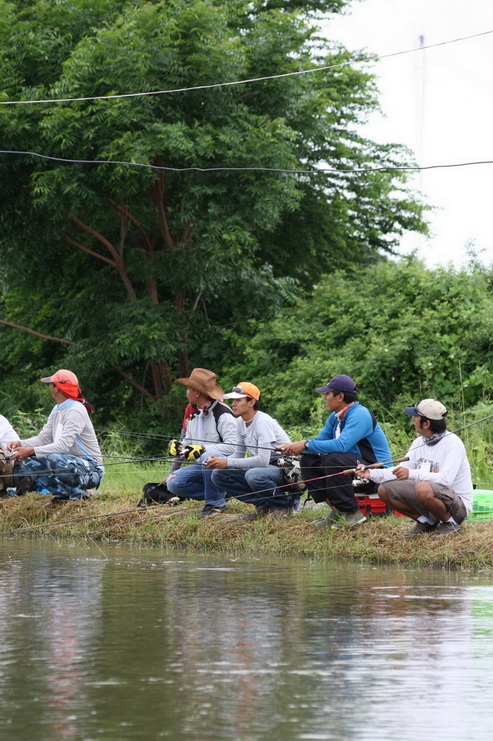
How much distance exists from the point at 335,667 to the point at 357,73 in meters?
21.9

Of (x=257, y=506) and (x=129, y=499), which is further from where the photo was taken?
(x=129, y=499)

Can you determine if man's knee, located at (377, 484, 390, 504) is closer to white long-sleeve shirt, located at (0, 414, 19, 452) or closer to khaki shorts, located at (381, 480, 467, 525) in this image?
khaki shorts, located at (381, 480, 467, 525)

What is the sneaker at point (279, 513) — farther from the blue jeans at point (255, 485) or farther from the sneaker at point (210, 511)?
the sneaker at point (210, 511)

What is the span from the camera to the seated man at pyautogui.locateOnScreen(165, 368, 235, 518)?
1242cm

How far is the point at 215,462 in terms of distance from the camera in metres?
11.8

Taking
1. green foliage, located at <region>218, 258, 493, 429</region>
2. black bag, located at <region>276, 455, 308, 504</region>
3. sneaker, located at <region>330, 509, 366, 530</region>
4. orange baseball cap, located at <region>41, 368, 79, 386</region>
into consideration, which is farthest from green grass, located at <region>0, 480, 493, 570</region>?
green foliage, located at <region>218, 258, 493, 429</region>

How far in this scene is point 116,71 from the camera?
2014 cm

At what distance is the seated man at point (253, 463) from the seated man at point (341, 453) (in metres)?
0.61

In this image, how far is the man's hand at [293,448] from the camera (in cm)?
1115

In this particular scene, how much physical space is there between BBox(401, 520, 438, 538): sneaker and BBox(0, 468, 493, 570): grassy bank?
82 mm

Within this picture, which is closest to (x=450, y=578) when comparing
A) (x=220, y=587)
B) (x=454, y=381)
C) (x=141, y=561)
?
(x=220, y=587)

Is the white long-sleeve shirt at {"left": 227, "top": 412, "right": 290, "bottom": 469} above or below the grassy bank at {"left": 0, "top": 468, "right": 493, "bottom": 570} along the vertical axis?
above

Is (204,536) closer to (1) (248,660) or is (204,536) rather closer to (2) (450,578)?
(2) (450,578)

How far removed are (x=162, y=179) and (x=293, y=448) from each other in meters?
12.0
